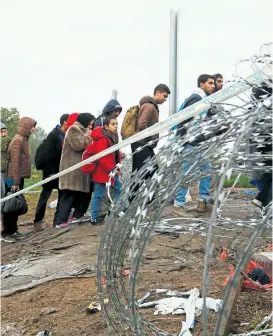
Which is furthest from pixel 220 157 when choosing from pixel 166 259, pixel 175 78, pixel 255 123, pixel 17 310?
pixel 175 78

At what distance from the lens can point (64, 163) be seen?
20.9ft

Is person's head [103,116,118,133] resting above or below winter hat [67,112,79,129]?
below

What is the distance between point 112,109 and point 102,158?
654mm

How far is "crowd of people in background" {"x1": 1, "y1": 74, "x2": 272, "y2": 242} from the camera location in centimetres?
594

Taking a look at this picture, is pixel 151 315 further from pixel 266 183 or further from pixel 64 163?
pixel 64 163

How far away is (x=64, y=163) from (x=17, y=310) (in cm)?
254

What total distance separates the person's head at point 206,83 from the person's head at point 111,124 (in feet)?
3.54

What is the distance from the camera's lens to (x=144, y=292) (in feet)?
13.2

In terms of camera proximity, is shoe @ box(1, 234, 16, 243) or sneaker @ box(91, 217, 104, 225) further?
shoe @ box(1, 234, 16, 243)

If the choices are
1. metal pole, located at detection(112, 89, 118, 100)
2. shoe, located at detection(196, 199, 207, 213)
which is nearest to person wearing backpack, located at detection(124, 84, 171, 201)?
shoe, located at detection(196, 199, 207, 213)

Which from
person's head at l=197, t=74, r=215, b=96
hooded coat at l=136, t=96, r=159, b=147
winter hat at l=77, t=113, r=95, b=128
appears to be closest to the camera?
person's head at l=197, t=74, r=215, b=96

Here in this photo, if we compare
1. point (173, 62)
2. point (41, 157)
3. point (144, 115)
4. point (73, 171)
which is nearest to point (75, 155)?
point (73, 171)

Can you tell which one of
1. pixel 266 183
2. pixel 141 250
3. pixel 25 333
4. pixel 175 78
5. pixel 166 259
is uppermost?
pixel 175 78

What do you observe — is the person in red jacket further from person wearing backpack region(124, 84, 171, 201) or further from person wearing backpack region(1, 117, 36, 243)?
person wearing backpack region(1, 117, 36, 243)
